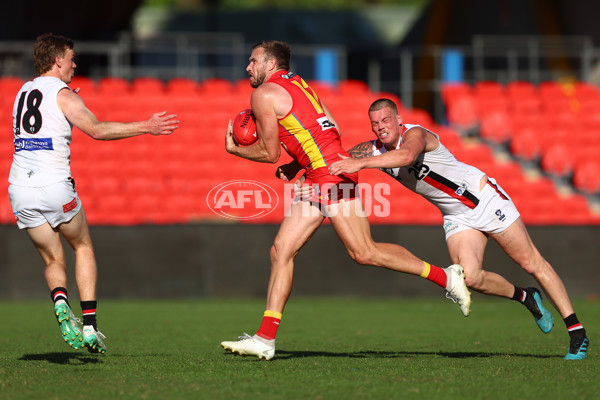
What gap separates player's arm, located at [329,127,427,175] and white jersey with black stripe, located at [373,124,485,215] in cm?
38

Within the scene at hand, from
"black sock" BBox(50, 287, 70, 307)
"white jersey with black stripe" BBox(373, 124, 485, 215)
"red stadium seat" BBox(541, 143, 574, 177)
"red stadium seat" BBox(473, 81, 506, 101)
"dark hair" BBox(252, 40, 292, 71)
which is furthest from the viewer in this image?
"red stadium seat" BBox(473, 81, 506, 101)

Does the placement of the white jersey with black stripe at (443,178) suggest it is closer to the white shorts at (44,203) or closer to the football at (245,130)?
the football at (245,130)

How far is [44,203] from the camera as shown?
6086 mm

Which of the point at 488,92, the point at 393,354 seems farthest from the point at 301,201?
the point at 488,92

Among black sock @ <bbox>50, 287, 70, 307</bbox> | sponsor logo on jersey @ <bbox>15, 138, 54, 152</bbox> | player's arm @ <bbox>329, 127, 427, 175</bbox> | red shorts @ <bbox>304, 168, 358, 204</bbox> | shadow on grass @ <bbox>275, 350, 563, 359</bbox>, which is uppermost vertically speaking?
sponsor logo on jersey @ <bbox>15, 138, 54, 152</bbox>

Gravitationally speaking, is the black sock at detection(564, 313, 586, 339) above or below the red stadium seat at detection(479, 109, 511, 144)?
below

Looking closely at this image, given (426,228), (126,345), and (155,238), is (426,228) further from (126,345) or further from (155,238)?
(126,345)

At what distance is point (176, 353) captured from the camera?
6805 mm

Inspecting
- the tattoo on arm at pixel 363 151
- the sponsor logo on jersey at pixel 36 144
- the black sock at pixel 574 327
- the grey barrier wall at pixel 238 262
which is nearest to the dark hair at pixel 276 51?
the tattoo on arm at pixel 363 151

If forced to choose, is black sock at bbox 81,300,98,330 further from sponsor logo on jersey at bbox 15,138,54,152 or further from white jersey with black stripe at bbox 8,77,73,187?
sponsor logo on jersey at bbox 15,138,54,152

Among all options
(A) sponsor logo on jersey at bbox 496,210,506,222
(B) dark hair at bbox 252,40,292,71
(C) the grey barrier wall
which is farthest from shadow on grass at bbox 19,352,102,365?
(C) the grey barrier wall

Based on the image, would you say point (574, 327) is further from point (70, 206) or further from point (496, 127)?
point (496, 127)

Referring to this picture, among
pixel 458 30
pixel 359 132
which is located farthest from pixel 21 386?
pixel 458 30

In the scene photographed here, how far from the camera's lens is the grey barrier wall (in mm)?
12500
